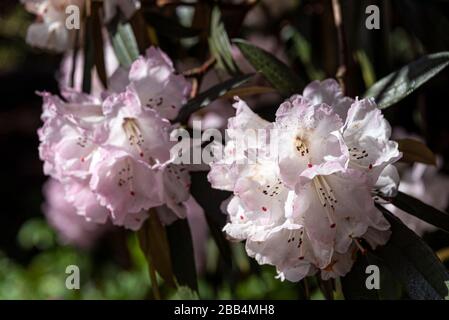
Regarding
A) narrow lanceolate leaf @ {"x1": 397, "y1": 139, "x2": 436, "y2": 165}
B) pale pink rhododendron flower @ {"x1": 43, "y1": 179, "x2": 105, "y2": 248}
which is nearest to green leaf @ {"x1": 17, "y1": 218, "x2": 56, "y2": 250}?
pale pink rhododendron flower @ {"x1": 43, "y1": 179, "x2": 105, "y2": 248}

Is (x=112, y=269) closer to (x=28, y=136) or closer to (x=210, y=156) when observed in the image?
(x=210, y=156)

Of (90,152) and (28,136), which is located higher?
(28,136)

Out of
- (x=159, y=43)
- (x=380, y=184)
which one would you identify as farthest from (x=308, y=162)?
(x=159, y=43)

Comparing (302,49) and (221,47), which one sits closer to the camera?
(221,47)

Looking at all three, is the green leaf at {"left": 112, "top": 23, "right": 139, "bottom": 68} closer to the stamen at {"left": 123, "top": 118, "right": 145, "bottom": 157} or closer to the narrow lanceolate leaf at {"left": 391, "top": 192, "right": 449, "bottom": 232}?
the stamen at {"left": 123, "top": 118, "right": 145, "bottom": 157}

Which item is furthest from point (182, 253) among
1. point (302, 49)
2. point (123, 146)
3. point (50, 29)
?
point (302, 49)

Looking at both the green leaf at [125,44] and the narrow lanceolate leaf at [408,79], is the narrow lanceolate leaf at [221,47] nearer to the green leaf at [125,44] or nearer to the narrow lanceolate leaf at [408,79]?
the green leaf at [125,44]

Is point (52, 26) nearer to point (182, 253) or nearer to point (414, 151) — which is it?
point (182, 253)
